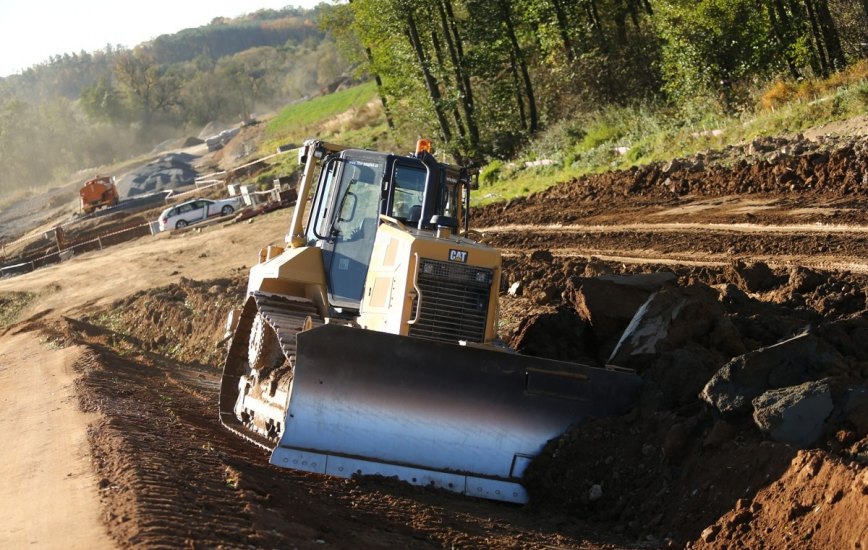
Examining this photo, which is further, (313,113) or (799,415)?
(313,113)

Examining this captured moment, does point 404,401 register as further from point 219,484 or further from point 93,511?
point 93,511

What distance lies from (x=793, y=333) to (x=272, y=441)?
5.35 meters

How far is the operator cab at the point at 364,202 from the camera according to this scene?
11156 mm

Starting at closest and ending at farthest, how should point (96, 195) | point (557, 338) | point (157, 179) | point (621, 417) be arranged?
point (621, 417) < point (557, 338) < point (96, 195) < point (157, 179)

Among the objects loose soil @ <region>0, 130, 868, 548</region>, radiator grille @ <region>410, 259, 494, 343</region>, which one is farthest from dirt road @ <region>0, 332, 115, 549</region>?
radiator grille @ <region>410, 259, 494, 343</region>

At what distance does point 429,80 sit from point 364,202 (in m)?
28.1

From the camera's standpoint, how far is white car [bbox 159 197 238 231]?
135 ft

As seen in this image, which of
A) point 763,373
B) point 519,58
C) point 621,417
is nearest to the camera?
point 763,373

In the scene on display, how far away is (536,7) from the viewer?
3903 cm

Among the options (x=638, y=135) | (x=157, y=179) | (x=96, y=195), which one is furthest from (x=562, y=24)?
(x=157, y=179)

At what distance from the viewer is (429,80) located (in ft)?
127

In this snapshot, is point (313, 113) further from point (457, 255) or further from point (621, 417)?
point (621, 417)

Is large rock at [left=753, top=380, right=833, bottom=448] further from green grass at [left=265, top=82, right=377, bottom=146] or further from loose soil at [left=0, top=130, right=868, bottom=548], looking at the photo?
green grass at [left=265, top=82, right=377, bottom=146]

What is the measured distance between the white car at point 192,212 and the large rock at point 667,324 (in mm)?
31991
